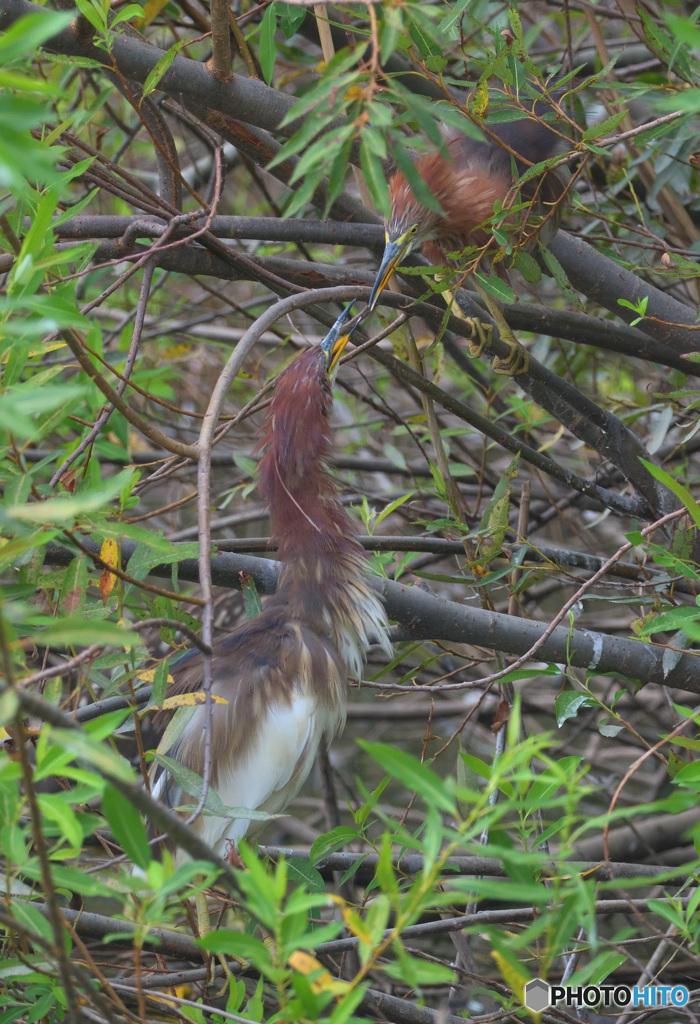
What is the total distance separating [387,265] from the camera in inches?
70.0

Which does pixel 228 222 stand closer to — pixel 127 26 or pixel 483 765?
pixel 127 26

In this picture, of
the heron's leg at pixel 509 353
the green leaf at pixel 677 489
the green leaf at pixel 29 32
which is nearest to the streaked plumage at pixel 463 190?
the heron's leg at pixel 509 353

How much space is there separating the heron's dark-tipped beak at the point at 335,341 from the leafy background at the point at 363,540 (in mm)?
93

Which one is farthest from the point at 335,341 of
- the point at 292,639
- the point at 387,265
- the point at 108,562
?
the point at 108,562

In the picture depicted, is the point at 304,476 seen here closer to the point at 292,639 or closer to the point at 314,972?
the point at 292,639

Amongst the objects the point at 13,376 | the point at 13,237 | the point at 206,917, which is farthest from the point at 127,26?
the point at 206,917

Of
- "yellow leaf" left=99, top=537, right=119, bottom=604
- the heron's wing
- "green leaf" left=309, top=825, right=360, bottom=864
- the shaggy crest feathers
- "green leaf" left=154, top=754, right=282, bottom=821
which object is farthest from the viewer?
the shaggy crest feathers

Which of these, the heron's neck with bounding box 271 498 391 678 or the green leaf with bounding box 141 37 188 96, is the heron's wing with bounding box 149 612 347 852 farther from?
A: the green leaf with bounding box 141 37 188 96

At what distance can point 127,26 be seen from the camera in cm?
166

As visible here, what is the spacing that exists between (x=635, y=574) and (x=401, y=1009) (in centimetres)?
105

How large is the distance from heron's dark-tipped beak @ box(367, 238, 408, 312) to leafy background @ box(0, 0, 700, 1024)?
0.05 metres

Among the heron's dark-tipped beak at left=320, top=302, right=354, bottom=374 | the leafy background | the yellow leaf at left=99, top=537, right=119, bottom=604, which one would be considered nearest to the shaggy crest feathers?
the leafy background

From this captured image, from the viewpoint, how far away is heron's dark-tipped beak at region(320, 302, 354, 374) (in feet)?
5.52

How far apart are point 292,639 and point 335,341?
0.58m
